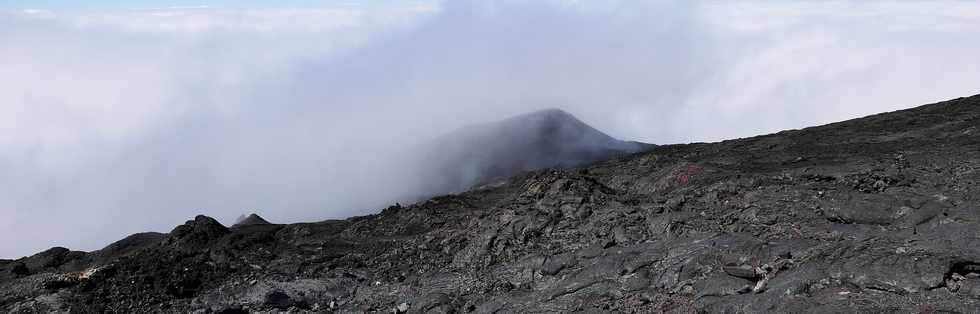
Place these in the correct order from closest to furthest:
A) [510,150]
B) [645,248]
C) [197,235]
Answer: [645,248], [197,235], [510,150]

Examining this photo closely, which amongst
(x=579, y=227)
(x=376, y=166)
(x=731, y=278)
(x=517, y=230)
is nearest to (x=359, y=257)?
(x=517, y=230)

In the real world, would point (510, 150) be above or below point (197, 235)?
above

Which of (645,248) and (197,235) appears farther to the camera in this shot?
(197,235)

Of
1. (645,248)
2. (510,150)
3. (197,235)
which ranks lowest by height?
(645,248)

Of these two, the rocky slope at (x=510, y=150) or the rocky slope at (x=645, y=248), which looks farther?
the rocky slope at (x=510, y=150)

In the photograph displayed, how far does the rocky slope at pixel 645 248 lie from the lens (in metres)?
15.7

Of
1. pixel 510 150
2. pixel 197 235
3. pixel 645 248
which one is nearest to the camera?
pixel 645 248

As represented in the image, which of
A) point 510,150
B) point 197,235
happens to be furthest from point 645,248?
point 510,150

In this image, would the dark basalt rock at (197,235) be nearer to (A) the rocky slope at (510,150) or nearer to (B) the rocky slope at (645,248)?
(B) the rocky slope at (645,248)

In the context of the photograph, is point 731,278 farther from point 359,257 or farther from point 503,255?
point 359,257

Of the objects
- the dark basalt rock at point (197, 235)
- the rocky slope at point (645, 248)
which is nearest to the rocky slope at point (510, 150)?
the rocky slope at point (645, 248)

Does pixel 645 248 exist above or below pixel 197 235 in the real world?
below

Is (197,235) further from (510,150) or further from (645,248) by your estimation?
(510,150)

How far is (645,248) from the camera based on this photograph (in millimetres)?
19594
